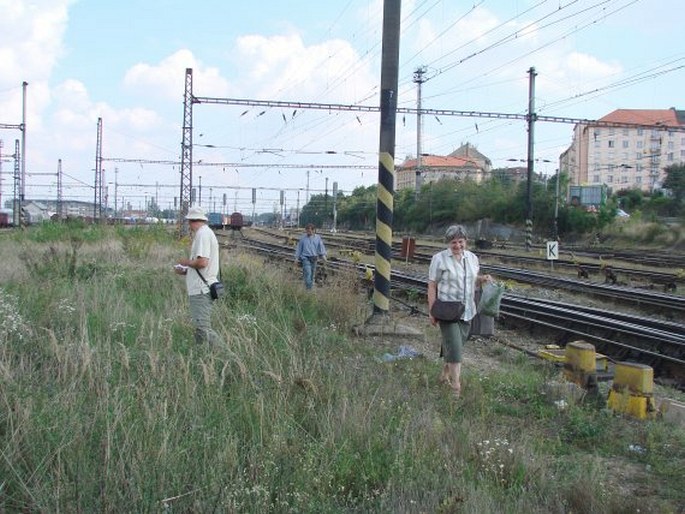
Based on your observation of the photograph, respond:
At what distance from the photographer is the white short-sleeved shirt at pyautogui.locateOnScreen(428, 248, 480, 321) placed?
22.1 feet

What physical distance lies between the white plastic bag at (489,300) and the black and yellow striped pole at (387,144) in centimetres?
329

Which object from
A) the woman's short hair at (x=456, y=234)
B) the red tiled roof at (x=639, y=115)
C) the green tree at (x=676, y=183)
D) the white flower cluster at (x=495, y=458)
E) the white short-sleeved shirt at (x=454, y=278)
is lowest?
the white flower cluster at (x=495, y=458)

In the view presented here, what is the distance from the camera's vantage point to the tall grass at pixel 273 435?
3.41 m

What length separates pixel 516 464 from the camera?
4246 mm

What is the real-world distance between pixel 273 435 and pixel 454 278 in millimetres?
3205

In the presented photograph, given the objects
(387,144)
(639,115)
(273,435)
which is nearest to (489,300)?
(273,435)

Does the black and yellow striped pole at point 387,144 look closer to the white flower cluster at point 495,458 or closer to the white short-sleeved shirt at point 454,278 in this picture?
the white short-sleeved shirt at point 454,278

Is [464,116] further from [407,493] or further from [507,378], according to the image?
[407,493]

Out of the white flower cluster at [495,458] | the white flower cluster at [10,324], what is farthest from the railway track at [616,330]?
the white flower cluster at [10,324]

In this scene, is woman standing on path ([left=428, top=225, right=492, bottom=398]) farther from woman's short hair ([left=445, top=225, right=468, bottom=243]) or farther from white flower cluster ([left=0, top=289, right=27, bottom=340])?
white flower cluster ([left=0, top=289, right=27, bottom=340])

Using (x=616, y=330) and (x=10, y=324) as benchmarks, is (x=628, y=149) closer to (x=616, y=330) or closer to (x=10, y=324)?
(x=616, y=330)

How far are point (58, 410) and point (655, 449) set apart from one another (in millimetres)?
4243

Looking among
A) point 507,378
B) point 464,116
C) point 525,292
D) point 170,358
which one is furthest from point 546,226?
A: point 170,358

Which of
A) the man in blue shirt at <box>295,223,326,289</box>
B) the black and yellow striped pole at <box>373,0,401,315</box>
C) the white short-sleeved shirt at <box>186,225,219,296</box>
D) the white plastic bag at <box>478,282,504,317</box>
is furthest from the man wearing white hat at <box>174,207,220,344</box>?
the man in blue shirt at <box>295,223,326,289</box>
